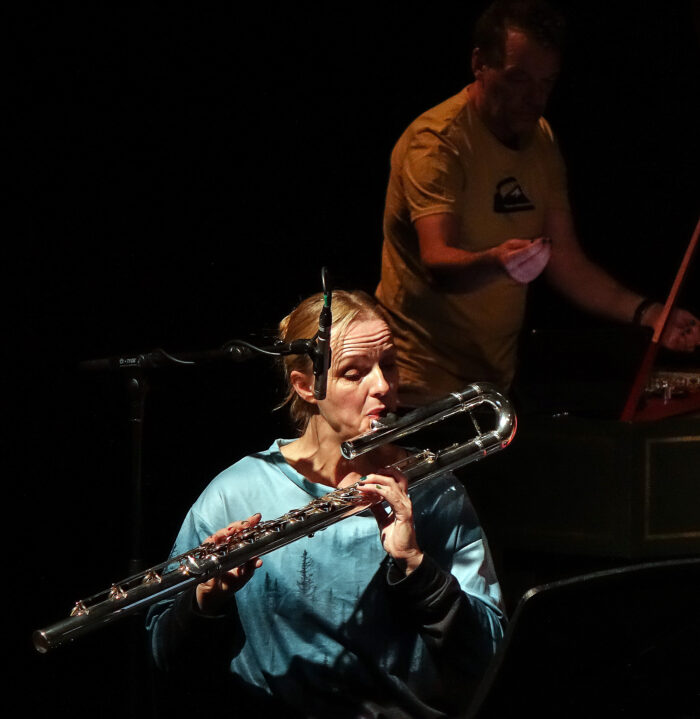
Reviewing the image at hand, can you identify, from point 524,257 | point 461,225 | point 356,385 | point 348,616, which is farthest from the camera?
point 524,257

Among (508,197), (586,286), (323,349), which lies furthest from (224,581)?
(586,286)

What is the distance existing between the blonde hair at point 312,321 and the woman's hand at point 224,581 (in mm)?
378

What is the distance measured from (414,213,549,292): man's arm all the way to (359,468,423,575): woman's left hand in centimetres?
144

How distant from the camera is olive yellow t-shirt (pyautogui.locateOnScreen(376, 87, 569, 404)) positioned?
347 cm

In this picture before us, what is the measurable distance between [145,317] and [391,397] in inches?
38.0

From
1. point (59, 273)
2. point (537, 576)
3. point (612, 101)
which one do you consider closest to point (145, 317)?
point (59, 273)

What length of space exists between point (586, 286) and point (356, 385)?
1.57 m

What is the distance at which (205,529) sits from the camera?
91.3 inches

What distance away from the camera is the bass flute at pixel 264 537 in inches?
79.4

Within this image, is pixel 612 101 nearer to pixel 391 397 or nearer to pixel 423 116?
pixel 423 116

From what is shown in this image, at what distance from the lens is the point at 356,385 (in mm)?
2348

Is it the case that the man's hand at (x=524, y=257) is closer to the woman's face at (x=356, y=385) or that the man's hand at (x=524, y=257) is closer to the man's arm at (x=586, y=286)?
the man's arm at (x=586, y=286)

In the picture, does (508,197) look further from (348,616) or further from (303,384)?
(348,616)

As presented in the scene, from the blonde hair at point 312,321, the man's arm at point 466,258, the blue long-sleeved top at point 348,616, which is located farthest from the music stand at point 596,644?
the man's arm at point 466,258
